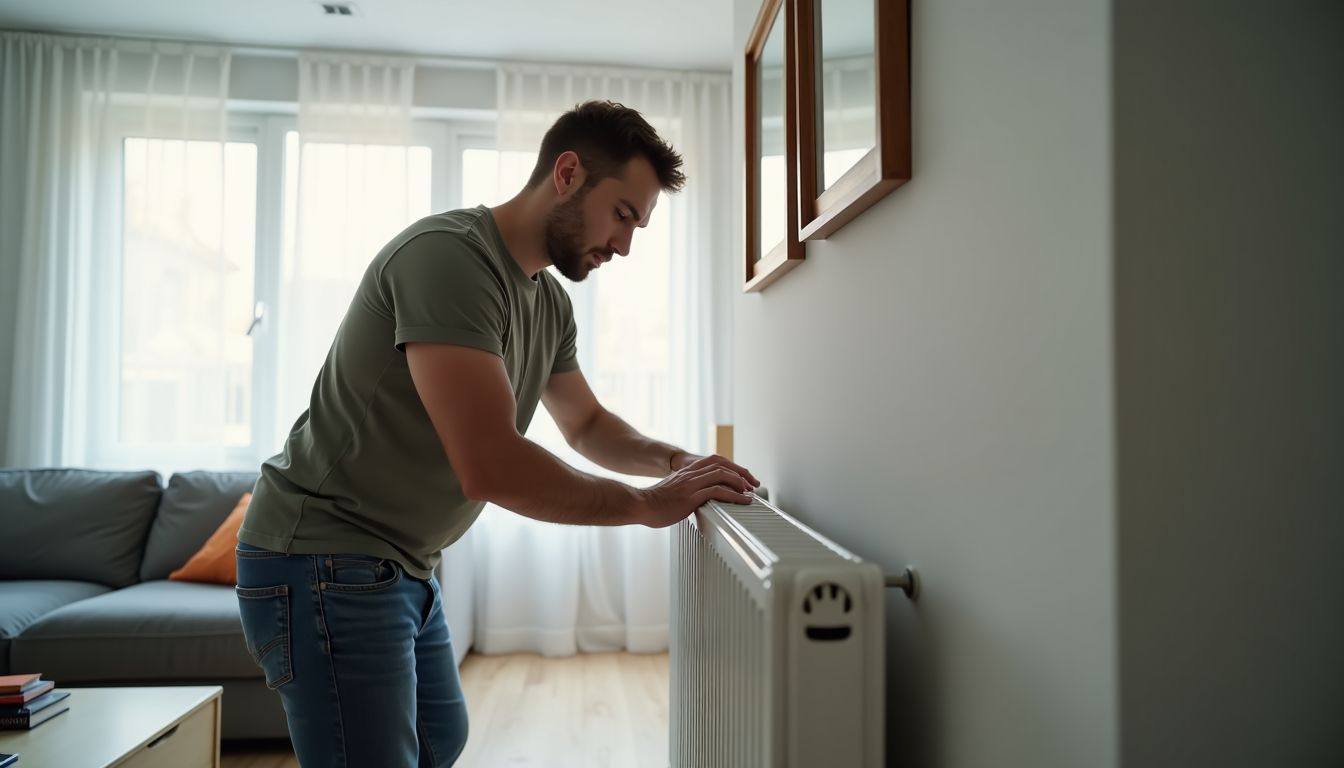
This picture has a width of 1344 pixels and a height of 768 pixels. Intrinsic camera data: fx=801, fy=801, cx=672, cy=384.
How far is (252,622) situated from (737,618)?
0.75m

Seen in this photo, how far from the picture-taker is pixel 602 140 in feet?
4.28

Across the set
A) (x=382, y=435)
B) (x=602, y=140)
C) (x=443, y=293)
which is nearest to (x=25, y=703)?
(x=382, y=435)

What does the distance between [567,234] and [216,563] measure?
2173mm

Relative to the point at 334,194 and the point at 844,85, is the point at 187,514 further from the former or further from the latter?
the point at 844,85

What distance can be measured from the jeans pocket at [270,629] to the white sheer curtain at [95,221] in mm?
2622

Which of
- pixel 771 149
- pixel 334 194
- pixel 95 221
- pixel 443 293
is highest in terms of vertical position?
pixel 334 194

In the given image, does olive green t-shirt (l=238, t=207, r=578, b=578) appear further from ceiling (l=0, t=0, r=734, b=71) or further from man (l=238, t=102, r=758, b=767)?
ceiling (l=0, t=0, r=734, b=71)

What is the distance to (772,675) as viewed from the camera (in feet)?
2.37

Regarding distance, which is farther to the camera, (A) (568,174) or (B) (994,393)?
(A) (568,174)

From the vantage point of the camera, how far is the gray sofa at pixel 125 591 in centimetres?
235

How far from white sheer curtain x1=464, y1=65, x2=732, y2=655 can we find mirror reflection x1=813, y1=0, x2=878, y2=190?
7.78 feet

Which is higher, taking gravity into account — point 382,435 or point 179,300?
point 179,300

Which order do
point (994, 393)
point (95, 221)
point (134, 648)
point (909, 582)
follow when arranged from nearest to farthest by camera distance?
point (994, 393)
point (909, 582)
point (134, 648)
point (95, 221)

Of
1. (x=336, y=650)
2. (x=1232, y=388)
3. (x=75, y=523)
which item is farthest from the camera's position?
(x=75, y=523)
